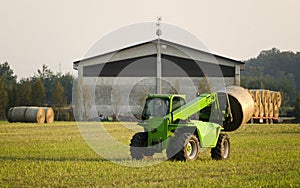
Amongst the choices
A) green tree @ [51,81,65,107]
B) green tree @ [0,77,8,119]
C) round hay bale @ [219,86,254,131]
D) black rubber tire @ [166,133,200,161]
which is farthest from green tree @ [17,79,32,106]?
black rubber tire @ [166,133,200,161]

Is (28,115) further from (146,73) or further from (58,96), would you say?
(58,96)

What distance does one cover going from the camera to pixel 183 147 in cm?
1498

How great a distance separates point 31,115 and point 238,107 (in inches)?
1356

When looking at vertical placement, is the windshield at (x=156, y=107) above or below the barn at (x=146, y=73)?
below

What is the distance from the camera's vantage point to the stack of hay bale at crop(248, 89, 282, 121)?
47469mm

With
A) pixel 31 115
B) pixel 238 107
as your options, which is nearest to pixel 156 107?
pixel 238 107

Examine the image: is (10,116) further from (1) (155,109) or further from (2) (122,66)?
(1) (155,109)

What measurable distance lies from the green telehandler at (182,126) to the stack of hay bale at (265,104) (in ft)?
98.1

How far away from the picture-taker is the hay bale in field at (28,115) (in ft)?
161

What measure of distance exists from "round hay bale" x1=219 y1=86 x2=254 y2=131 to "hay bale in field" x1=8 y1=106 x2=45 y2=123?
33.5 metres

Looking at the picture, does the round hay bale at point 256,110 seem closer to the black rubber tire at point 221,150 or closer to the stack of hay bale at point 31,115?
the stack of hay bale at point 31,115

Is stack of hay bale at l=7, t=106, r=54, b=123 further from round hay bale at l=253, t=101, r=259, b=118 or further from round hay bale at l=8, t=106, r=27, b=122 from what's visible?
round hay bale at l=253, t=101, r=259, b=118

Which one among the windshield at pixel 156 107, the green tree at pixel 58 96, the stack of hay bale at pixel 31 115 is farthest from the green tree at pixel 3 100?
the windshield at pixel 156 107

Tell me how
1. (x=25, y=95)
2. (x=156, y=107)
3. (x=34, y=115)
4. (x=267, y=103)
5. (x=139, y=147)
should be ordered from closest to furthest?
(x=156, y=107)
(x=139, y=147)
(x=34, y=115)
(x=267, y=103)
(x=25, y=95)
